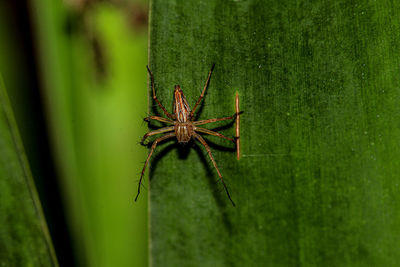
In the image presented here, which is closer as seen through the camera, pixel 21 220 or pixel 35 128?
pixel 21 220

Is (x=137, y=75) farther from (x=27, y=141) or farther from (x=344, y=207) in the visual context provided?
(x=344, y=207)

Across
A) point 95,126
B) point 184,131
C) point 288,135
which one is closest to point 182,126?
point 184,131

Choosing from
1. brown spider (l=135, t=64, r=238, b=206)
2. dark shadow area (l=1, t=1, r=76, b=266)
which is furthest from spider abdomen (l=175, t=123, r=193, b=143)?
dark shadow area (l=1, t=1, r=76, b=266)

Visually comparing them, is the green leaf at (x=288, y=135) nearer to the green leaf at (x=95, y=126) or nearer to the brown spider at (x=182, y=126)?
the brown spider at (x=182, y=126)

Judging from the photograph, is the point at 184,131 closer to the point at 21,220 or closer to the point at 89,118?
the point at 89,118

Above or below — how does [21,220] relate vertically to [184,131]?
below

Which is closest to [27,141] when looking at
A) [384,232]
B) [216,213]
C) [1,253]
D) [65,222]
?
[65,222]

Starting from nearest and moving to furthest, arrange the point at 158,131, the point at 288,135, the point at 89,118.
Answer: the point at 288,135 → the point at 89,118 → the point at 158,131

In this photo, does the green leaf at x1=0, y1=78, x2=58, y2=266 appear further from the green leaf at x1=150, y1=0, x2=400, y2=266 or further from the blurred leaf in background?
the green leaf at x1=150, y1=0, x2=400, y2=266
